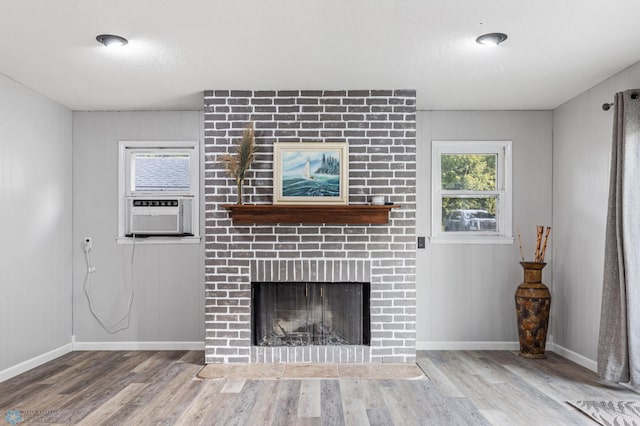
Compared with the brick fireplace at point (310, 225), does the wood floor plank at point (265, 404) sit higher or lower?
lower

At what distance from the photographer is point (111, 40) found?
11.0 feet

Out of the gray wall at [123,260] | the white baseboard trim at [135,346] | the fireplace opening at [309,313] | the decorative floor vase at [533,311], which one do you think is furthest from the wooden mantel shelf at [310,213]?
the white baseboard trim at [135,346]

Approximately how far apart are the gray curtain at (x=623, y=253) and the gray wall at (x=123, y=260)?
11.9ft

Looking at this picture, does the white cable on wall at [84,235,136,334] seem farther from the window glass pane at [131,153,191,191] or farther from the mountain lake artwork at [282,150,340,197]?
the mountain lake artwork at [282,150,340,197]

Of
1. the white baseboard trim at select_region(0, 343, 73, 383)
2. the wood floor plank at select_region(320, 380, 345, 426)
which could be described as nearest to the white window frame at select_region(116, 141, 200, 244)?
the white baseboard trim at select_region(0, 343, 73, 383)

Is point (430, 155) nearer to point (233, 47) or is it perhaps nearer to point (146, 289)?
point (233, 47)

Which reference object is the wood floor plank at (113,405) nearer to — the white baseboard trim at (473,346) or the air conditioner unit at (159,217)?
the air conditioner unit at (159,217)

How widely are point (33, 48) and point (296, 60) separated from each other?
1.79m

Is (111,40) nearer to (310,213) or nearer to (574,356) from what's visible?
(310,213)

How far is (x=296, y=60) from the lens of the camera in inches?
150

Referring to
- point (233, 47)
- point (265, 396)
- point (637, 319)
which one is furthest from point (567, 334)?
point (233, 47)

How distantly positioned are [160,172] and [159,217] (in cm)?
46

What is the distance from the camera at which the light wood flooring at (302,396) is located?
3.25m

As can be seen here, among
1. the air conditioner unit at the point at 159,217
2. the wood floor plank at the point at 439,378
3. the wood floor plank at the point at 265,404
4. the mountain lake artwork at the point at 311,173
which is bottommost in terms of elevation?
the wood floor plank at the point at 439,378
